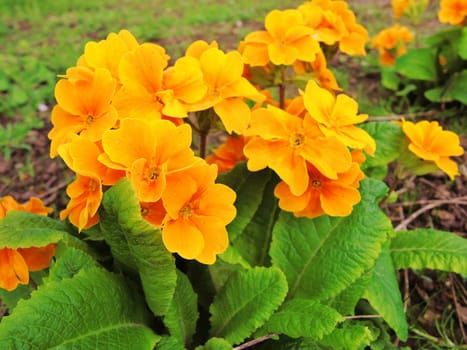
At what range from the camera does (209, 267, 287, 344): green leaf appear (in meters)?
1.54

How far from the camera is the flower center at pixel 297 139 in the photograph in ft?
5.22

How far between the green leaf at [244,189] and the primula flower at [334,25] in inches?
23.6

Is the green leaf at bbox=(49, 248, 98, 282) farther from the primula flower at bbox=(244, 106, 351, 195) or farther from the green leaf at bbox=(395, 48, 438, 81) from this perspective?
the green leaf at bbox=(395, 48, 438, 81)

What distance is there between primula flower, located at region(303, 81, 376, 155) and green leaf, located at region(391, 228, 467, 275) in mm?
590

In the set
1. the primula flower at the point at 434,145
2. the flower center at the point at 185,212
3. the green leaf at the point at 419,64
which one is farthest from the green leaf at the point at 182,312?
the green leaf at the point at 419,64

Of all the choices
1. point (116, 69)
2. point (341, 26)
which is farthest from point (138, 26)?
point (116, 69)

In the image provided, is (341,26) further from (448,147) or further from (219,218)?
(219,218)

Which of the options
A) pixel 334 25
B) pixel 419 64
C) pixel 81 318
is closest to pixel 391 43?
pixel 419 64

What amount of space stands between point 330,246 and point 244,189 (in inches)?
13.8

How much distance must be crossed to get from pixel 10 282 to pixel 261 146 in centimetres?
83

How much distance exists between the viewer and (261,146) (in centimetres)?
160

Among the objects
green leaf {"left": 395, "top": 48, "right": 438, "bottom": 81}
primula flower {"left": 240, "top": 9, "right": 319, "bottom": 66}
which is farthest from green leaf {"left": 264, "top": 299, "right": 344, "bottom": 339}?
green leaf {"left": 395, "top": 48, "right": 438, "bottom": 81}

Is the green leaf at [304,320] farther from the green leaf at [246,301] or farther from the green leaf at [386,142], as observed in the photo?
the green leaf at [386,142]

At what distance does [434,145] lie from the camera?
188cm
